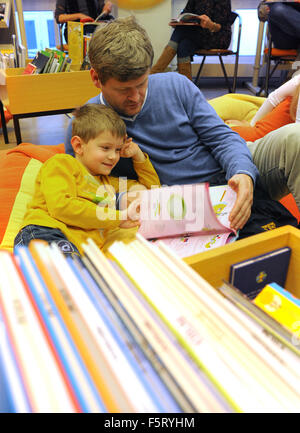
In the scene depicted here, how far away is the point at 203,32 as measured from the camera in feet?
13.2

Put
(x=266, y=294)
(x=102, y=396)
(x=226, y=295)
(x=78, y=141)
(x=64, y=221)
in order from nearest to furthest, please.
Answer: (x=102, y=396), (x=226, y=295), (x=266, y=294), (x=64, y=221), (x=78, y=141)

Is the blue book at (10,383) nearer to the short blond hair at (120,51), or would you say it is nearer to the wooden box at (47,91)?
the short blond hair at (120,51)

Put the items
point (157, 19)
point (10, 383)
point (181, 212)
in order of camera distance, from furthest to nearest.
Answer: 1. point (157, 19)
2. point (181, 212)
3. point (10, 383)

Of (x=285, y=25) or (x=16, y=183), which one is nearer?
(x=16, y=183)

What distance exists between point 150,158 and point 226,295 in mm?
907

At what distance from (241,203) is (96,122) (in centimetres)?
51

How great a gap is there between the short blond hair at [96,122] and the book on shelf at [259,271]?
67 cm

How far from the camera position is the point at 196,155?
4.50 ft

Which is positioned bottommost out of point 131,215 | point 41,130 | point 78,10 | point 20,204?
point 41,130

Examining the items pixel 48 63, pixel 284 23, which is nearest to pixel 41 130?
pixel 48 63

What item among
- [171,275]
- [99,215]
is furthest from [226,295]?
[99,215]

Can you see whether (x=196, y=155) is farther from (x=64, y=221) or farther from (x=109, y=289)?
(x=109, y=289)

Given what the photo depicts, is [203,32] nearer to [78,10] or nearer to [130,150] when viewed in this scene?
[78,10]

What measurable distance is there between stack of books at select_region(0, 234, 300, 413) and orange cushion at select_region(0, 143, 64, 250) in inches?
35.0
